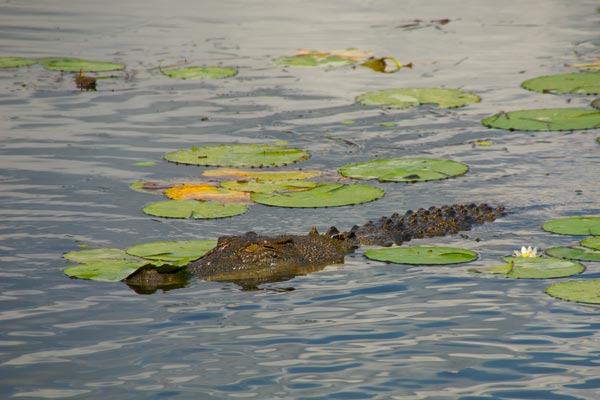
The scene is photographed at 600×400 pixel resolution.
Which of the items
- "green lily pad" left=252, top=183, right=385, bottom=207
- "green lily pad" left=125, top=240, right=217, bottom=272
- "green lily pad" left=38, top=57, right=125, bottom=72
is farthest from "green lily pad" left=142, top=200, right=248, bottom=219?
"green lily pad" left=38, top=57, right=125, bottom=72

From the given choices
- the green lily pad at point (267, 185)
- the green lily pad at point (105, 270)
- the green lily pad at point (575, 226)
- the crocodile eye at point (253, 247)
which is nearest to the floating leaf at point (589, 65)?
the green lily pad at point (267, 185)

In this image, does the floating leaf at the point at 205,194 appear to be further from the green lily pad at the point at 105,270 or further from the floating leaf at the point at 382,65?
the floating leaf at the point at 382,65

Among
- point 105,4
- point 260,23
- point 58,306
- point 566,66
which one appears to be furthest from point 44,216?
point 105,4

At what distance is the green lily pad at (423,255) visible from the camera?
9461 mm

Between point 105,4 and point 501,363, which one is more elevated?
point 105,4

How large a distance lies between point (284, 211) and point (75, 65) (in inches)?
309

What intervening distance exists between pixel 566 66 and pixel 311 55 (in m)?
4.38

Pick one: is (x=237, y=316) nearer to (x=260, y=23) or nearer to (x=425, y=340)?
(x=425, y=340)

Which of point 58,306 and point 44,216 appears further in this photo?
point 44,216

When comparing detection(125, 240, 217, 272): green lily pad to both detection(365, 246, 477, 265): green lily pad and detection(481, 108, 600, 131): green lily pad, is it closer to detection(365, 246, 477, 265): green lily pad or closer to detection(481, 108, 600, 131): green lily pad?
detection(365, 246, 477, 265): green lily pad

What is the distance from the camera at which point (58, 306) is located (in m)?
8.35

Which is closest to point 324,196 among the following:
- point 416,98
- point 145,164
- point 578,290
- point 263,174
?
point 263,174

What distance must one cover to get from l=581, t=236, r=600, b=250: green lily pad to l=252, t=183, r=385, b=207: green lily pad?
2.53 m

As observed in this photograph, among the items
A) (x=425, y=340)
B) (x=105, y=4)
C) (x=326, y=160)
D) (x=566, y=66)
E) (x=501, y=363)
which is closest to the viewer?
(x=501, y=363)
